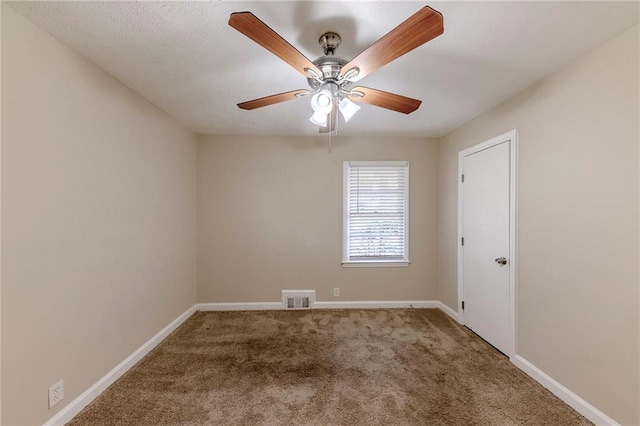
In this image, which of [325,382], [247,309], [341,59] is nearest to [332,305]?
[247,309]

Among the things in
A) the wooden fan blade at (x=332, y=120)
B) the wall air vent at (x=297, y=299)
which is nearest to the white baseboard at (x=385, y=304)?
the wall air vent at (x=297, y=299)

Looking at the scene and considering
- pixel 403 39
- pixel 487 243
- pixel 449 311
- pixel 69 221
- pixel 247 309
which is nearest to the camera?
pixel 403 39

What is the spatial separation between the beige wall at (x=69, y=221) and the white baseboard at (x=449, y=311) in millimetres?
3420

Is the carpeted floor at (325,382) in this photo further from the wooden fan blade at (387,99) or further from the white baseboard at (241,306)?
the wooden fan blade at (387,99)

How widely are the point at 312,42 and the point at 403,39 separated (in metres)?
0.70

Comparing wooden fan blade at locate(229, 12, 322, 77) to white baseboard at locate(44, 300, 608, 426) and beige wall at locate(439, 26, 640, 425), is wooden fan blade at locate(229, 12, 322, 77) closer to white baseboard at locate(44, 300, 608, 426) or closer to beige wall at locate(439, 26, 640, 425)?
beige wall at locate(439, 26, 640, 425)

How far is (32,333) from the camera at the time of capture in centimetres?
152

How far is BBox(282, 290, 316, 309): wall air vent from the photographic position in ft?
12.2

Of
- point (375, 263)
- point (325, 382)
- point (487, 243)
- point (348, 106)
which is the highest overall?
point (348, 106)

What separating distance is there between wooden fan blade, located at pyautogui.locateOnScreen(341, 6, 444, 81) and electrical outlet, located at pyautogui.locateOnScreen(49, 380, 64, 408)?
257cm

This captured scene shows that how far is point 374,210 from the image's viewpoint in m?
3.82

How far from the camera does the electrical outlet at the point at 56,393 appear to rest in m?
1.63

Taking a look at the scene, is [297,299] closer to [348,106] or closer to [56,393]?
[56,393]

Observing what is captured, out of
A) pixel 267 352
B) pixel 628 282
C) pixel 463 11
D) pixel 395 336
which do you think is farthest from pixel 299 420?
pixel 463 11
